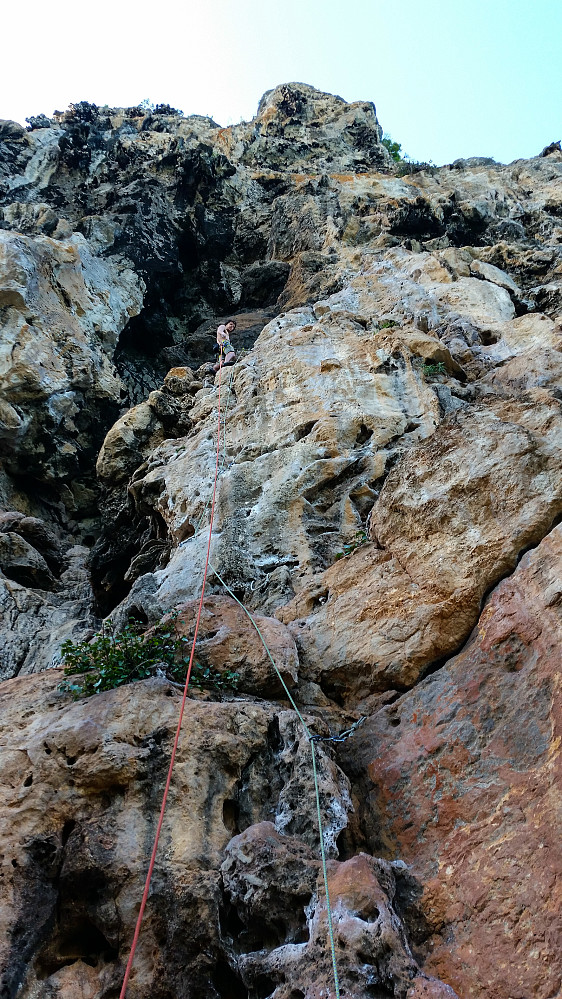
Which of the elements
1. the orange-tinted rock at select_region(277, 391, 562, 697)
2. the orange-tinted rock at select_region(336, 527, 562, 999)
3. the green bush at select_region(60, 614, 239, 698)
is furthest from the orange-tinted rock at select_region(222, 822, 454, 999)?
the orange-tinted rock at select_region(277, 391, 562, 697)

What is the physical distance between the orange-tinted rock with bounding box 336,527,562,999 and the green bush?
1.39 m

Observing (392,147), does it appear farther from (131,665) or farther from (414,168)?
(131,665)

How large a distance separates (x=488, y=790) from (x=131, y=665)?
10.2ft

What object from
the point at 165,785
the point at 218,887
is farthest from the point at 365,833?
the point at 165,785

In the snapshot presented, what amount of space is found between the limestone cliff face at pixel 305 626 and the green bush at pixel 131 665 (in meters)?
0.21

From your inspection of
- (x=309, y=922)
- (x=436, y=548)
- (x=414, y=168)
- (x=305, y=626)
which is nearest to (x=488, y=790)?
(x=309, y=922)

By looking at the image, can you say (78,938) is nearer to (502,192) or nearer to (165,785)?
(165,785)

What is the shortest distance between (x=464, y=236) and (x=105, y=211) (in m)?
10.4

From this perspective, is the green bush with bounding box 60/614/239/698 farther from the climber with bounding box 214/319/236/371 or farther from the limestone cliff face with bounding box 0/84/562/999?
the climber with bounding box 214/319/236/371

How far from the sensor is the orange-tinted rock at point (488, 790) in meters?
3.67

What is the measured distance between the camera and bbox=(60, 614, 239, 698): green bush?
577 centimetres

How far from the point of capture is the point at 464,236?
1877 centimetres

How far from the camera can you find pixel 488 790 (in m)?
4.48

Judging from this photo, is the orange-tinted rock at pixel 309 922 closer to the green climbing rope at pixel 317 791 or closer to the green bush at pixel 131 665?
the green climbing rope at pixel 317 791
